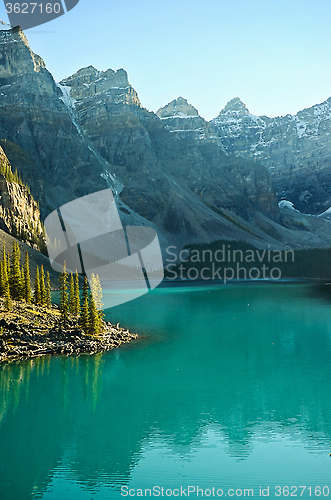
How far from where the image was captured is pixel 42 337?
44219 mm

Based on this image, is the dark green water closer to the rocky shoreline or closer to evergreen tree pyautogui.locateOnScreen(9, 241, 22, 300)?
the rocky shoreline

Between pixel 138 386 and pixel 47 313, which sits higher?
pixel 47 313

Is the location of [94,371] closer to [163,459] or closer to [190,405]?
[190,405]

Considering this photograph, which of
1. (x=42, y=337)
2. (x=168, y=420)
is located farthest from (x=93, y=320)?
(x=168, y=420)

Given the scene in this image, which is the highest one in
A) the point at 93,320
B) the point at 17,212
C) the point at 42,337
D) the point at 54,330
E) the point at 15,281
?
the point at 17,212

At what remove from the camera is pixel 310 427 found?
25969mm

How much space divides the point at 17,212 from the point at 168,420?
12382 centimetres

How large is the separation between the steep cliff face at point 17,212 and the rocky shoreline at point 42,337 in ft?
290

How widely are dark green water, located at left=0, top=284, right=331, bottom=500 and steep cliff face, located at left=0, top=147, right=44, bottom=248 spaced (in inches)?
3798

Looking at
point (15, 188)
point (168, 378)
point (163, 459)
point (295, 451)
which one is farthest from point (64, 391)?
point (15, 188)

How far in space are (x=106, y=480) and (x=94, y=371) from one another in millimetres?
18218

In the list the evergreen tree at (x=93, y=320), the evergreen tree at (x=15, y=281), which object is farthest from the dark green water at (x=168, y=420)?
the evergreen tree at (x=15, y=281)

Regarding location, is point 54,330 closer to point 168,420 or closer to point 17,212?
point 168,420

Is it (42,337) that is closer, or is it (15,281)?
(42,337)
